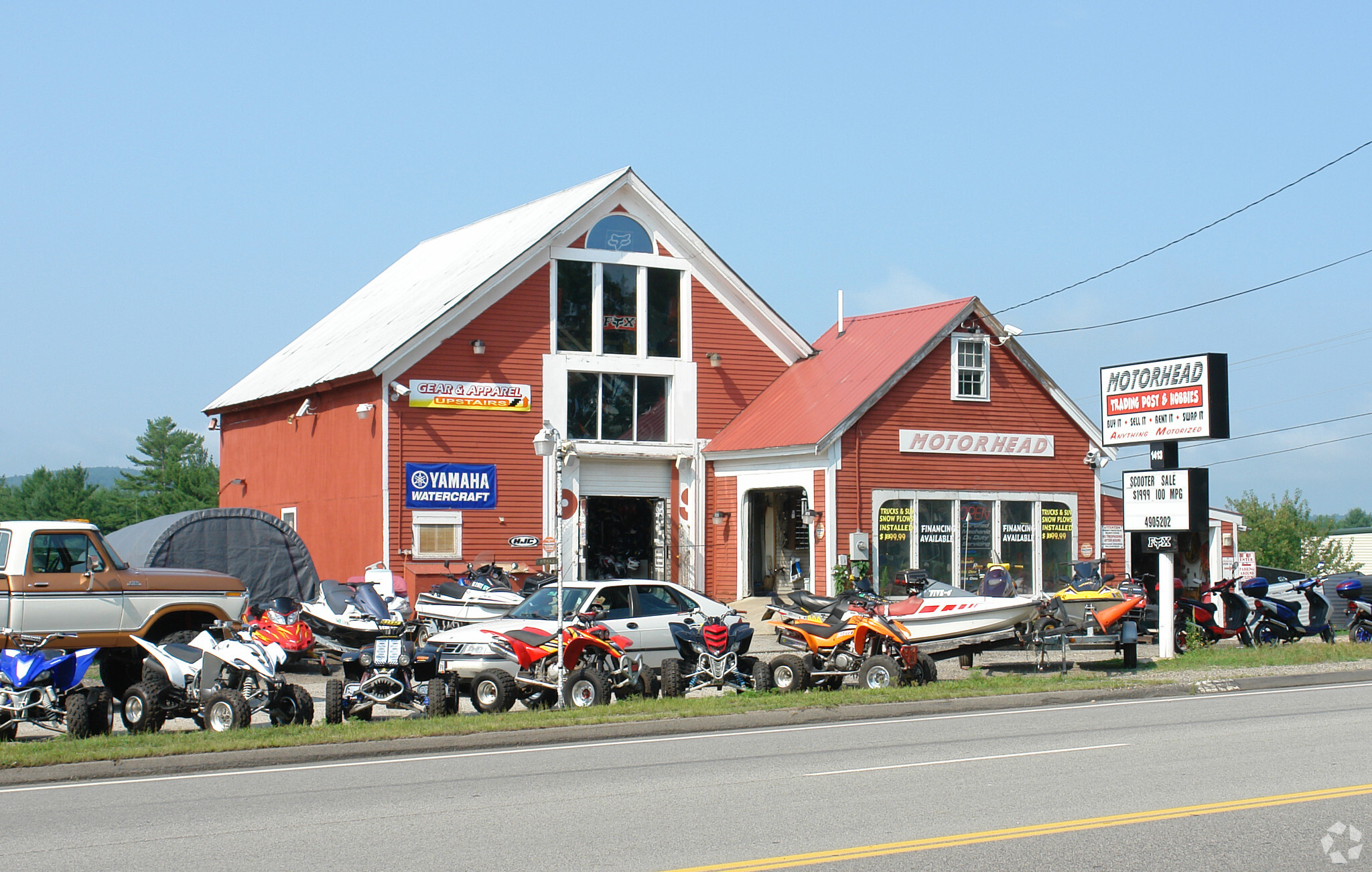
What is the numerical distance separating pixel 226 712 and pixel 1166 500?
47.5 feet

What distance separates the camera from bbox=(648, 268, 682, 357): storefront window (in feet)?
100

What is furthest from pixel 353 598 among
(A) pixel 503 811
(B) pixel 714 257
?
(B) pixel 714 257

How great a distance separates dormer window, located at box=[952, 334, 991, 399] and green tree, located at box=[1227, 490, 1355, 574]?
40.8 meters

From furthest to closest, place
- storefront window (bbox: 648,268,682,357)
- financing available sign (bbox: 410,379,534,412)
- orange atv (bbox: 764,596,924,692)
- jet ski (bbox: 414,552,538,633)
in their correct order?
storefront window (bbox: 648,268,682,357), financing available sign (bbox: 410,379,534,412), jet ski (bbox: 414,552,538,633), orange atv (bbox: 764,596,924,692)

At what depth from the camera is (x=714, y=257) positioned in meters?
30.9

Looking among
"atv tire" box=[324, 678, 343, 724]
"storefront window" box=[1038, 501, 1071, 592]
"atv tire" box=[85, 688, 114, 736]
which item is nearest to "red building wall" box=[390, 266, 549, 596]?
"storefront window" box=[1038, 501, 1071, 592]

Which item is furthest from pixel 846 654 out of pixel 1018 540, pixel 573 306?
pixel 573 306

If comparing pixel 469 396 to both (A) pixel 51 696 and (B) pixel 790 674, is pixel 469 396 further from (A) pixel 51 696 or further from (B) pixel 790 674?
(A) pixel 51 696

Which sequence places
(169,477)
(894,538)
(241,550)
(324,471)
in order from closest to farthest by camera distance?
1. (241,550)
2. (894,538)
3. (324,471)
4. (169,477)

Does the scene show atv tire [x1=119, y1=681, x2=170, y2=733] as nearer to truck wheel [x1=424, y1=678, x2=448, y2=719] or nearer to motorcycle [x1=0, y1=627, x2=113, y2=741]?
motorcycle [x1=0, y1=627, x2=113, y2=741]

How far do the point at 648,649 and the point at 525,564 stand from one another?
10491 millimetres

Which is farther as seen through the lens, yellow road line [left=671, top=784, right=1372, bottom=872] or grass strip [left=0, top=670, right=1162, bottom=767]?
grass strip [left=0, top=670, right=1162, bottom=767]

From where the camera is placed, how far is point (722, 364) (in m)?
31.3

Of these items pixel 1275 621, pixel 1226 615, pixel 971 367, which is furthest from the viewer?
pixel 971 367
